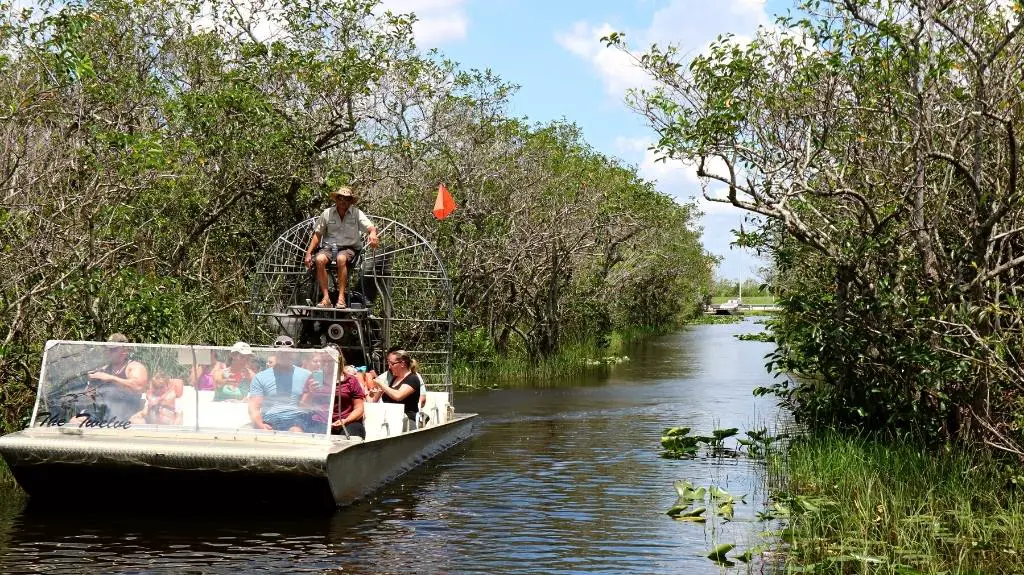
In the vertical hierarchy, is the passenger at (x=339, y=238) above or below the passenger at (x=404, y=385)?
above

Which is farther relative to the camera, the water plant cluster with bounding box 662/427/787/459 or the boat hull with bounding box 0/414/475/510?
the water plant cluster with bounding box 662/427/787/459

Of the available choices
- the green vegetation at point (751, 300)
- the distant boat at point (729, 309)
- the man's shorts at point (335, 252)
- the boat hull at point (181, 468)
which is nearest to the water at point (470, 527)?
the boat hull at point (181, 468)

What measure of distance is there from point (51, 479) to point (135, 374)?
135 centimetres

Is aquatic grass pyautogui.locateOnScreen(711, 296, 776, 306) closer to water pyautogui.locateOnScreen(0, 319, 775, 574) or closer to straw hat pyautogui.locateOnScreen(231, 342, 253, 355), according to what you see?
water pyautogui.locateOnScreen(0, 319, 775, 574)

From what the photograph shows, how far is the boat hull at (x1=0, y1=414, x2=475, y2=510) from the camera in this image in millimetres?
11391

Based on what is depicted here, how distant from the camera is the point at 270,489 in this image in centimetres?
1181

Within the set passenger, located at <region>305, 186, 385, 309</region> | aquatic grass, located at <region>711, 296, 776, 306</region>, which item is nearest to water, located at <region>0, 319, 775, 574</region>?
passenger, located at <region>305, 186, 385, 309</region>

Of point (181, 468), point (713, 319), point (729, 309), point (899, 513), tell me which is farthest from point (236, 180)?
point (729, 309)

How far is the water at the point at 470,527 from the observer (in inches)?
408

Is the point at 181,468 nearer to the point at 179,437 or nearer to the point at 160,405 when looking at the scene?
the point at 179,437

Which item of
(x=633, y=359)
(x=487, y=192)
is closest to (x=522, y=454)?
(x=487, y=192)

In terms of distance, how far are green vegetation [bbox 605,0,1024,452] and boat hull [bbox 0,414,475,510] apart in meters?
5.15

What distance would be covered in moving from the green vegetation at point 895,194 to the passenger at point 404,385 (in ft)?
15.3

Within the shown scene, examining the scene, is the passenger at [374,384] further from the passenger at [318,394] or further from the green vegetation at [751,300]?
the green vegetation at [751,300]
